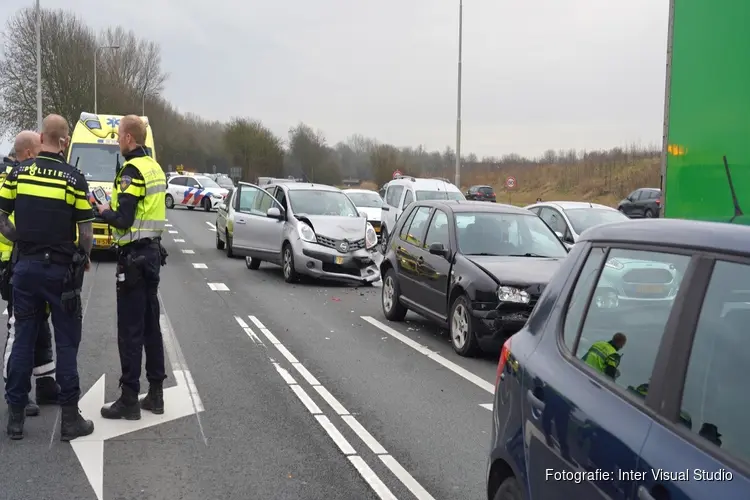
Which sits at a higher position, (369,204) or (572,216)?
(572,216)

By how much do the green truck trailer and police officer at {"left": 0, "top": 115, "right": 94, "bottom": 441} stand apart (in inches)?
200

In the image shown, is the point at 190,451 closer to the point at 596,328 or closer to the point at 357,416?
the point at 357,416

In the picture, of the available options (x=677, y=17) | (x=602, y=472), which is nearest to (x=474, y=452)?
(x=602, y=472)

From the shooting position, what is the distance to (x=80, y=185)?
17.8 ft

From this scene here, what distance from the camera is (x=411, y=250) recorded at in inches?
405

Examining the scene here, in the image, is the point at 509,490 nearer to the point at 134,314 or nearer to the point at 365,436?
the point at 365,436

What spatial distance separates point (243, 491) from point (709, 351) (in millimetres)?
3133

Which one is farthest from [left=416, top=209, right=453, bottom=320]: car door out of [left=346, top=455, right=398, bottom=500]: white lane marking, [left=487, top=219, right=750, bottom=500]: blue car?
[left=487, top=219, right=750, bottom=500]: blue car

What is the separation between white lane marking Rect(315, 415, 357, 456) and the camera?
536 cm

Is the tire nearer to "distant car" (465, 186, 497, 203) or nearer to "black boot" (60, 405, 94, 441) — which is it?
"black boot" (60, 405, 94, 441)

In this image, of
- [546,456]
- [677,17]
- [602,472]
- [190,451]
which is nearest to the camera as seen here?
[602,472]

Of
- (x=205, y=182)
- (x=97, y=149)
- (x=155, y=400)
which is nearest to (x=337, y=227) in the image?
(x=97, y=149)

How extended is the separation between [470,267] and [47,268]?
4603 mm

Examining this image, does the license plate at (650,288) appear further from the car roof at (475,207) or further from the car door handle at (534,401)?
the car roof at (475,207)
